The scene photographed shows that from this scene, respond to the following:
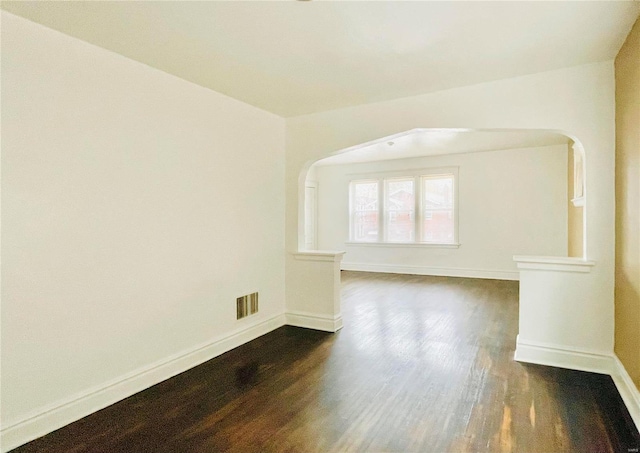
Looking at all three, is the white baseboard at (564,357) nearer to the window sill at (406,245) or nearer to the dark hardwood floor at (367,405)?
the dark hardwood floor at (367,405)

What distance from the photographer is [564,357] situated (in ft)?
9.82

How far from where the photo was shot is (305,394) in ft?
8.43

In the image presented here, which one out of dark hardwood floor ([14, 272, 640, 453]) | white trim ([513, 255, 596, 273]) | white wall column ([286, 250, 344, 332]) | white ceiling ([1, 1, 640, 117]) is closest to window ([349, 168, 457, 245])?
dark hardwood floor ([14, 272, 640, 453])

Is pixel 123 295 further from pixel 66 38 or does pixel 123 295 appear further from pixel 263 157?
pixel 263 157

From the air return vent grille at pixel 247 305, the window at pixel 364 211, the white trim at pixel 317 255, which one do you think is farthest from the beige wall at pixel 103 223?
the window at pixel 364 211

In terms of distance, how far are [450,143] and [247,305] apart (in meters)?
4.61

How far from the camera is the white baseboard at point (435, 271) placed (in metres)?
7.17

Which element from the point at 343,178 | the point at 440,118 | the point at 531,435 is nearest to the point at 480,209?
the point at 343,178

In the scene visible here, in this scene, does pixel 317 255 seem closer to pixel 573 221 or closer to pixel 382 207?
pixel 573 221

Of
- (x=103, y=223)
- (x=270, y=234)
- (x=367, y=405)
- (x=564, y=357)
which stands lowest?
(x=367, y=405)

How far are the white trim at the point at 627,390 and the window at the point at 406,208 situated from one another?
5.01 meters

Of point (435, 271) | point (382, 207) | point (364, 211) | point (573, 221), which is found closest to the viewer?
point (573, 221)

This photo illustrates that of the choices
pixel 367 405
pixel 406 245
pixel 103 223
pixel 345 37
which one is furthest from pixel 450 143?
pixel 103 223

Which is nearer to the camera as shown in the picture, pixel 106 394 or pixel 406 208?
pixel 106 394
